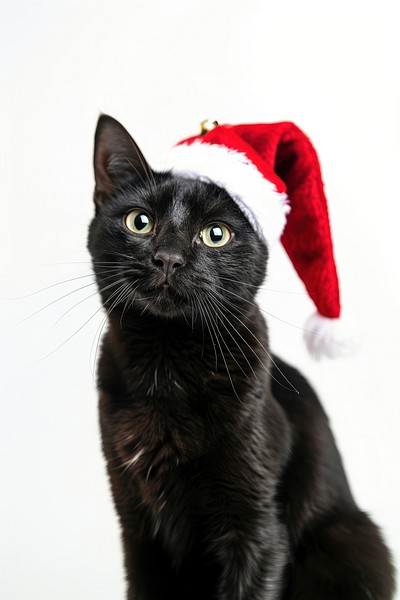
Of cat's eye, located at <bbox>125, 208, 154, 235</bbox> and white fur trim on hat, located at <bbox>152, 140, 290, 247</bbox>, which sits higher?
white fur trim on hat, located at <bbox>152, 140, 290, 247</bbox>

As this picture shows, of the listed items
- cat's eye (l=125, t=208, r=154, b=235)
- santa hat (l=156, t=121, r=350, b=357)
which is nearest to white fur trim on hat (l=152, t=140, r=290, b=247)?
santa hat (l=156, t=121, r=350, b=357)

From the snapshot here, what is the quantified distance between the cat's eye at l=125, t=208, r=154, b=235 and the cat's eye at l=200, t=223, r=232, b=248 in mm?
92

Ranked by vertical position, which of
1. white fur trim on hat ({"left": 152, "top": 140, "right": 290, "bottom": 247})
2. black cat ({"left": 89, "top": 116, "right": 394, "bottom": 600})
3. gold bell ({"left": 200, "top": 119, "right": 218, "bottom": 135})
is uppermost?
gold bell ({"left": 200, "top": 119, "right": 218, "bottom": 135})

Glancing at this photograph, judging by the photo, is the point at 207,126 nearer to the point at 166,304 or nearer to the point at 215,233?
the point at 215,233

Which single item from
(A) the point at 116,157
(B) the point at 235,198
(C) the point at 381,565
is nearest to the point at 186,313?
(B) the point at 235,198

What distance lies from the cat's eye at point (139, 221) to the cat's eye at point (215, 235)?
0.09m

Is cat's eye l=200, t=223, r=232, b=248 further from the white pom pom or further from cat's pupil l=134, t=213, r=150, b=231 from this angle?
the white pom pom

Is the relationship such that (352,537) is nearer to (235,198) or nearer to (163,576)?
(163,576)

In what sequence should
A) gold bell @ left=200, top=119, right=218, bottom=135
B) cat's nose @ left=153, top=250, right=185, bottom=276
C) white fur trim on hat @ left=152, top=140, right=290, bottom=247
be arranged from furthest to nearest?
1. gold bell @ left=200, top=119, right=218, bottom=135
2. white fur trim on hat @ left=152, top=140, right=290, bottom=247
3. cat's nose @ left=153, top=250, right=185, bottom=276

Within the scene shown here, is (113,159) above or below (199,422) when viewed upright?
above

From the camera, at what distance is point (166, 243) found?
1.14 meters

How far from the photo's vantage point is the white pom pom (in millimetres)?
1361

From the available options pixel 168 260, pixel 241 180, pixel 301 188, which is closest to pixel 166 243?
pixel 168 260

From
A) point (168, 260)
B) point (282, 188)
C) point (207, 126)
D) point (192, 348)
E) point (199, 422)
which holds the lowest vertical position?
point (199, 422)
